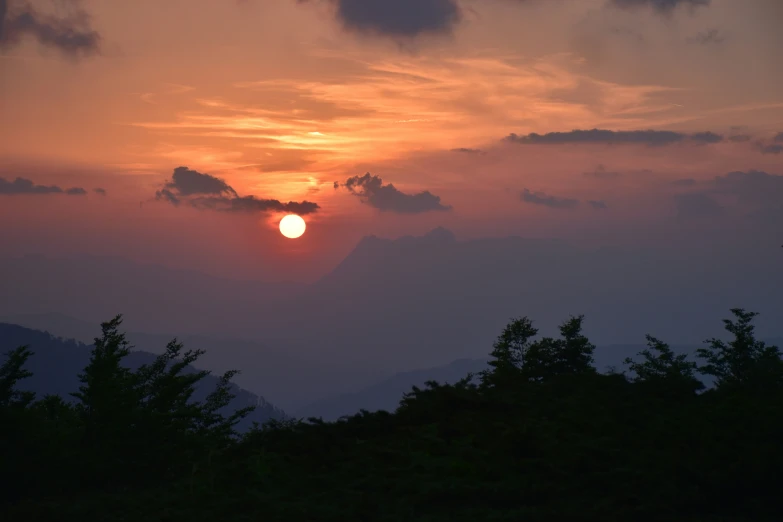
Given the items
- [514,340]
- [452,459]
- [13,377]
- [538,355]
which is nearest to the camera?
[452,459]

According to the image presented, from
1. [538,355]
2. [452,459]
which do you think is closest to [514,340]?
[538,355]

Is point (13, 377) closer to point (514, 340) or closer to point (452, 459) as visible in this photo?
point (452, 459)

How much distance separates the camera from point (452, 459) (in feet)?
35.6

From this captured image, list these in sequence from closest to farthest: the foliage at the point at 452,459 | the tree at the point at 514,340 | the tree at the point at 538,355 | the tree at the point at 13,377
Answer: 1. the foliage at the point at 452,459
2. the tree at the point at 538,355
3. the tree at the point at 13,377
4. the tree at the point at 514,340

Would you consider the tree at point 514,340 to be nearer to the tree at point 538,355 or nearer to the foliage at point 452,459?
the tree at point 538,355

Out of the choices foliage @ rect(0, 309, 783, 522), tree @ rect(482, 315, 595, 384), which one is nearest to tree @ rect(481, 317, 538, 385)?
tree @ rect(482, 315, 595, 384)

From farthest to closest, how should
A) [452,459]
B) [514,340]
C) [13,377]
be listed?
[514,340] < [13,377] < [452,459]

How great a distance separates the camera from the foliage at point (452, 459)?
9.62 metres

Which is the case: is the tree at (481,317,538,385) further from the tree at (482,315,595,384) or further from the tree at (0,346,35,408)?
the tree at (0,346,35,408)

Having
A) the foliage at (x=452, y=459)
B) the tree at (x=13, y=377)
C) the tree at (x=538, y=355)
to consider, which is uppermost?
the tree at (x=538, y=355)

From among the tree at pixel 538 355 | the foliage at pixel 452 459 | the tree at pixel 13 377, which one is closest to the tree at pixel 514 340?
the tree at pixel 538 355

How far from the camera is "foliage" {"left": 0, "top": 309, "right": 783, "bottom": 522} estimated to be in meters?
9.62

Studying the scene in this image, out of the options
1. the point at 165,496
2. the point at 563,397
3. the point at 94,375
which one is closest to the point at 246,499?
the point at 165,496

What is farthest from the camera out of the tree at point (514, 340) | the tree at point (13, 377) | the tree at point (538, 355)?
the tree at point (514, 340)
